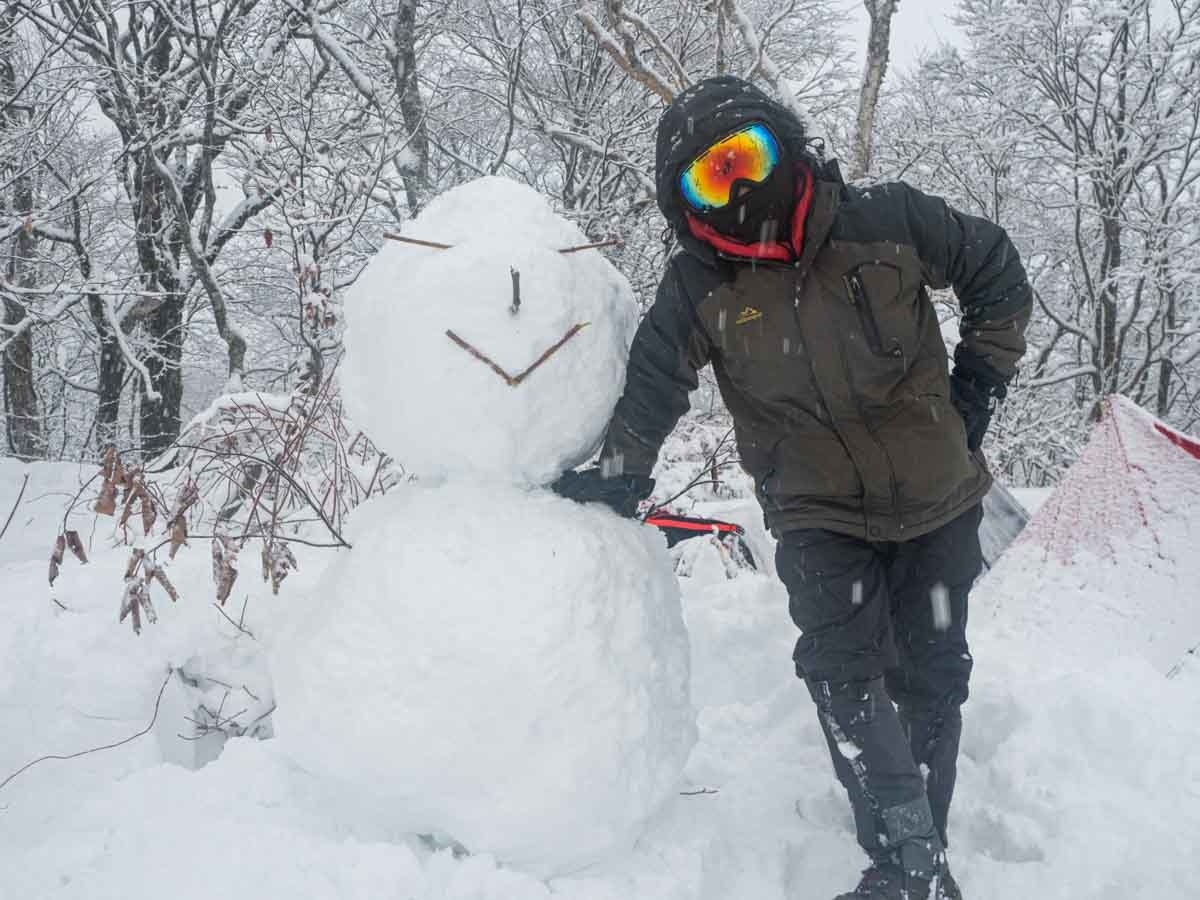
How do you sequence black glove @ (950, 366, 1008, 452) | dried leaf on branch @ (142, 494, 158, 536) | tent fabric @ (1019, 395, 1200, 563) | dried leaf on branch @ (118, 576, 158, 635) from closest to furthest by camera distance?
1. black glove @ (950, 366, 1008, 452)
2. dried leaf on branch @ (118, 576, 158, 635)
3. dried leaf on branch @ (142, 494, 158, 536)
4. tent fabric @ (1019, 395, 1200, 563)

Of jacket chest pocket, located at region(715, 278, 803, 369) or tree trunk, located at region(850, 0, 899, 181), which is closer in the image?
jacket chest pocket, located at region(715, 278, 803, 369)

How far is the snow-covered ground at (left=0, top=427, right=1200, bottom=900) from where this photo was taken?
149cm

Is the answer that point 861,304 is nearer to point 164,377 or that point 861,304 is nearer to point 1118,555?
point 1118,555

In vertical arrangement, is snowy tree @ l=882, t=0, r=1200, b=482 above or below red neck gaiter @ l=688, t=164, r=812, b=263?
above

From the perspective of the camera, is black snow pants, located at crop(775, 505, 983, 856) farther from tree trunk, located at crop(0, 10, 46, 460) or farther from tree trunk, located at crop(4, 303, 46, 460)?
tree trunk, located at crop(4, 303, 46, 460)

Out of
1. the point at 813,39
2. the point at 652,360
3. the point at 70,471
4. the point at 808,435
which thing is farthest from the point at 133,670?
the point at 813,39

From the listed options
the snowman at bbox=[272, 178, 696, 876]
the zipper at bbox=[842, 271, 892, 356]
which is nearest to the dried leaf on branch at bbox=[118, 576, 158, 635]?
A: the snowman at bbox=[272, 178, 696, 876]

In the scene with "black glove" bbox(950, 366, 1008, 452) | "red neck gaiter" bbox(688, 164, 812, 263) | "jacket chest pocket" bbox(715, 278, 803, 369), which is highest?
"red neck gaiter" bbox(688, 164, 812, 263)

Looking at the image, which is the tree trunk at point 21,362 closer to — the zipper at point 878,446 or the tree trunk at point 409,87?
the tree trunk at point 409,87

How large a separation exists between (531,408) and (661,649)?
22.5 inches

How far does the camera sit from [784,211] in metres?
1.58

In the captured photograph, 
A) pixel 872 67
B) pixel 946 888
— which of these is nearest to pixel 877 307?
pixel 946 888

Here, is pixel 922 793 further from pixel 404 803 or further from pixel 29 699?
pixel 29 699

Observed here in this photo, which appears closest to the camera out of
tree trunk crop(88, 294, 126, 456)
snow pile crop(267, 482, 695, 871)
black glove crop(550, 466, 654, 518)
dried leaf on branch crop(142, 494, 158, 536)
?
snow pile crop(267, 482, 695, 871)
